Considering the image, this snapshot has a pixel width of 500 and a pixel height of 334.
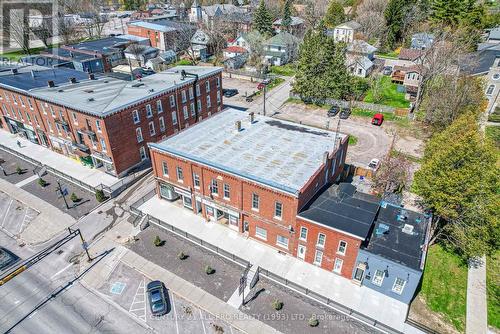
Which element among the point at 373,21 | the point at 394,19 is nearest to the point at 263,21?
the point at 373,21

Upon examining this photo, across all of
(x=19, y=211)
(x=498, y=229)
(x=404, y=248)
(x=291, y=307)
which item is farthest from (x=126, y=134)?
(x=498, y=229)

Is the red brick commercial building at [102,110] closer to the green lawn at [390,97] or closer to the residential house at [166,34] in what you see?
the green lawn at [390,97]

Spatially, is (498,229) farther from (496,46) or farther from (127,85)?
(496,46)

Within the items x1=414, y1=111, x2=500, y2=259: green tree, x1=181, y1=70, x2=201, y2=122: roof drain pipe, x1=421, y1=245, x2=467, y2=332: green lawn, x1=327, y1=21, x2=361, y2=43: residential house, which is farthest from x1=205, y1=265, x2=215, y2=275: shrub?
x1=327, y1=21, x2=361, y2=43: residential house

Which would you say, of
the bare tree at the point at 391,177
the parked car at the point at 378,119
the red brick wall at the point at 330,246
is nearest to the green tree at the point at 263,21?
the parked car at the point at 378,119

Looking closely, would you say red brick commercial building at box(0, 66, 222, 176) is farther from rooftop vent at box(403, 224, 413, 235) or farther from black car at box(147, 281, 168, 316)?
rooftop vent at box(403, 224, 413, 235)
